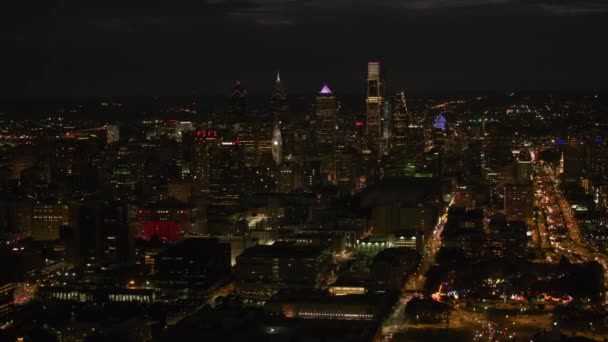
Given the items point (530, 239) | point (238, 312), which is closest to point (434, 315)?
point (238, 312)

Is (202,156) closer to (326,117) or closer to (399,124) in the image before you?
(326,117)

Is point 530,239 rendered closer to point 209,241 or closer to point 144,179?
point 209,241

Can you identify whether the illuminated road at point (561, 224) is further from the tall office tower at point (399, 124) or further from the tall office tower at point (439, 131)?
the tall office tower at point (399, 124)

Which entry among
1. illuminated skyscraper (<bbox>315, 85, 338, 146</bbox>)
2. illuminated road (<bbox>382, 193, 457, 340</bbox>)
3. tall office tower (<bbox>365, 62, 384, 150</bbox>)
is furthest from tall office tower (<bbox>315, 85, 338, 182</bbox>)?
illuminated road (<bbox>382, 193, 457, 340</bbox>)

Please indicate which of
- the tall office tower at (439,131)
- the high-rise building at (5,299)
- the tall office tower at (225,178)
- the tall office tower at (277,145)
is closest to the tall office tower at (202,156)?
the tall office tower at (225,178)

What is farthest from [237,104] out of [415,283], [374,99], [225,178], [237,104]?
[415,283]

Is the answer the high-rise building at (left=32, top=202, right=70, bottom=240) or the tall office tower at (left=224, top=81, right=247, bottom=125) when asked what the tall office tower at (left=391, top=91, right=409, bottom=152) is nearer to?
the tall office tower at (left=224, top=81, right=247, bottom=125)
